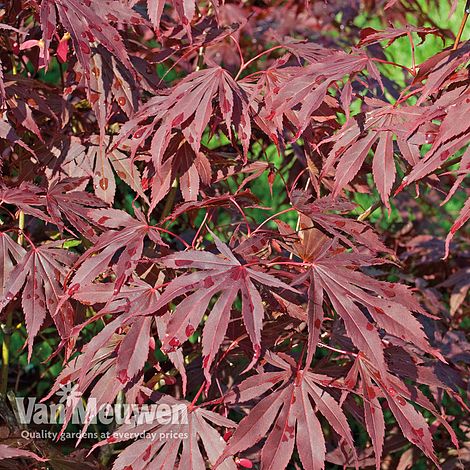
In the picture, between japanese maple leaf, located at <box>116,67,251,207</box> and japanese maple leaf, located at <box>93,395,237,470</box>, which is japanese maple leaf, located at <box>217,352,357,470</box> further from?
japanese maple leaf, located at <box>116,67,251,207</box>

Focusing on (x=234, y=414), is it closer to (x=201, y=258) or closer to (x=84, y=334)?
(x=84, y=334)

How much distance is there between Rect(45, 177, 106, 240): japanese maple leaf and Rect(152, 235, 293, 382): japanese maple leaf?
28cm

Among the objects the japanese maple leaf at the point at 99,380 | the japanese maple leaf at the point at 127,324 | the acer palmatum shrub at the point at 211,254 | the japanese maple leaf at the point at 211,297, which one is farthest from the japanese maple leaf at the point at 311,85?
the japanese maple leaf at the point at 99,380

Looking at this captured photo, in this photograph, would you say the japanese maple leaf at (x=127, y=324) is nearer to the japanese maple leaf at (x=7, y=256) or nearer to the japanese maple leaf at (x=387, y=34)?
the japanese maple leaf at (x=7, y=256)

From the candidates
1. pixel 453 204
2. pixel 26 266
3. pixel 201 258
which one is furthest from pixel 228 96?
pixel 453 204

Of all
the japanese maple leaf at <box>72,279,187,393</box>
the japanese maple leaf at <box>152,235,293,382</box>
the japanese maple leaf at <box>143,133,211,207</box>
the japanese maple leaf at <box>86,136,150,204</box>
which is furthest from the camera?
the japanese maple leaf at <box>86,136,150,204</box>

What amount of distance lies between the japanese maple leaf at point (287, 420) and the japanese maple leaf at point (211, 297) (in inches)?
6.6

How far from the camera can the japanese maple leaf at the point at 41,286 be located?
1329 millimetres

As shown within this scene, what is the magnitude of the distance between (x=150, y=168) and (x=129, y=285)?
0.98ft

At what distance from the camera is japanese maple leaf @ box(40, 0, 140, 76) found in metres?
1.32

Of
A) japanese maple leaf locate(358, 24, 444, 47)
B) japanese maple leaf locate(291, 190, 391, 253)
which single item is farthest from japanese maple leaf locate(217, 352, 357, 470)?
japanese maple leaf locate(358, 24, 444, 47)

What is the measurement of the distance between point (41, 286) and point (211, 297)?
40 centimetres

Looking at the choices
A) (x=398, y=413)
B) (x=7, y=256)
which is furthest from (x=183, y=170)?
(x=398, y=413)

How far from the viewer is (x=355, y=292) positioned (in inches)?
47.9
